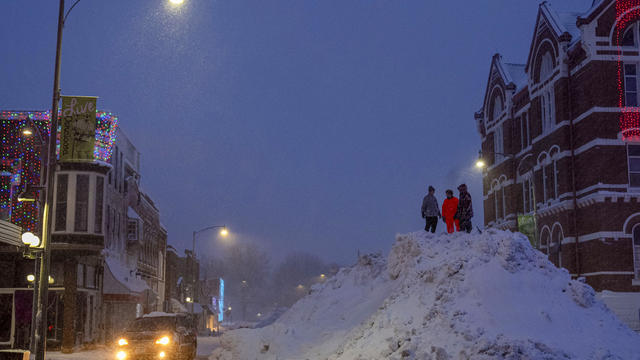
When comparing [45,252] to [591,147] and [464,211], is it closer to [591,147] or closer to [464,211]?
[464,211]

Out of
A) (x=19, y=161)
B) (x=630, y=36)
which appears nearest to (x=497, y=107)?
(x=630, y=36)

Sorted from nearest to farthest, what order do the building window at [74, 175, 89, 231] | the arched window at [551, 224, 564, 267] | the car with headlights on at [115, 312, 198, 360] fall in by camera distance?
the car with headlights on at [115, 312, 198, 360], the building window at [74, 175, 89, 231], the arched window at [551, 224, 564, 267]

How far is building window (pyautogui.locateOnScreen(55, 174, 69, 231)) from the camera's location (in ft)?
108

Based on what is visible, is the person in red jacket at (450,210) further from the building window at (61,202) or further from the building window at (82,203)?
the building window at (61,202)

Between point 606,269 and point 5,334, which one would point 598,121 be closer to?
point 606,269

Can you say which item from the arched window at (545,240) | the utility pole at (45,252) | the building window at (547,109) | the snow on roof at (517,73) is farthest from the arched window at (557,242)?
Answer: the utility pole at (45,252)

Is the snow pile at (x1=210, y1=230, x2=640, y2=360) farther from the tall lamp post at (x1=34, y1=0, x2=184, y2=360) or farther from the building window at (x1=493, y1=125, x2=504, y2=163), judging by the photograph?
the building window at (x1=493, y1=125, x2=504, y2=163)

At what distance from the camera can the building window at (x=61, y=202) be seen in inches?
1299

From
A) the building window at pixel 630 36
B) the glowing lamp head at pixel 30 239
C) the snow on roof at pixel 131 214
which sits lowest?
the glowing lamp head at pixel 30 239

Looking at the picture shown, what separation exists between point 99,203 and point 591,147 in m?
25.3

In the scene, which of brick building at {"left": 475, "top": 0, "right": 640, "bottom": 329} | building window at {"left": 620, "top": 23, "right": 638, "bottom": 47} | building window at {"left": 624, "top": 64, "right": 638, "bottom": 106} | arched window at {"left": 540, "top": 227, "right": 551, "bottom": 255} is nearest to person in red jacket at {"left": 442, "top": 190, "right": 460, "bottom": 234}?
brick building at {"left": 475, "top": 0, "right": 640, "bottom": 329}

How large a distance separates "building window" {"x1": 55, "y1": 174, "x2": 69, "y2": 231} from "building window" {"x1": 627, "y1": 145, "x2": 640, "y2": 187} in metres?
28.2

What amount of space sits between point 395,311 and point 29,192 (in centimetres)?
966

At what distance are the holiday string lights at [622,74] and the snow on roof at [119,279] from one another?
89.2ft
